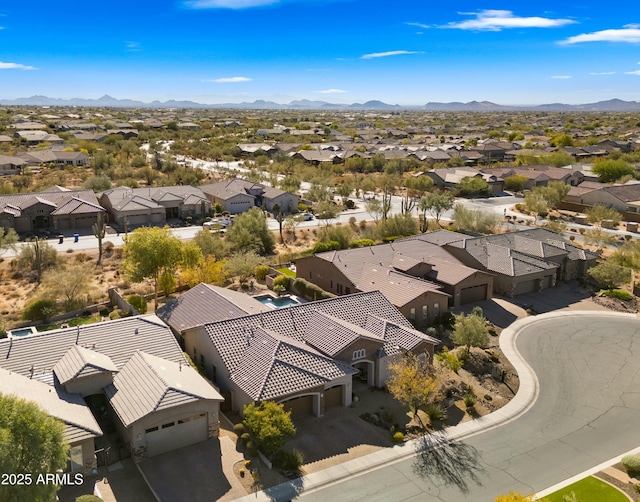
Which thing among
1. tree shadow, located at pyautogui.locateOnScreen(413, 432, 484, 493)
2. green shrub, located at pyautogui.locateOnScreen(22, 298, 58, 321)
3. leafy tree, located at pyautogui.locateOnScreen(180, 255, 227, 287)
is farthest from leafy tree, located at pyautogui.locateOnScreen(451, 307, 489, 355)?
green shrub, located at pyautogui.locateOnScreen(22, 298, 58, 321)

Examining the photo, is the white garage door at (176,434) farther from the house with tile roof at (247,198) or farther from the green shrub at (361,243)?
the house with tile roof at (247,198)

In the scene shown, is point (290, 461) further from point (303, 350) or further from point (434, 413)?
point (434, 413)

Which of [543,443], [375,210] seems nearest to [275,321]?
[543,443]

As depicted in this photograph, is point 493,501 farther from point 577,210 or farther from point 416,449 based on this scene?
point 577,210

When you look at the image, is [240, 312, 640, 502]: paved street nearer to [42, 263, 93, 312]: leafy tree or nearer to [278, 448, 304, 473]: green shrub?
[278, 448, 304, 473]: green shrub

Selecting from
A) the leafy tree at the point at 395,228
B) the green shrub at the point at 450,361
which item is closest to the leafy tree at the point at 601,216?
the leafy tree at the point at 395,228

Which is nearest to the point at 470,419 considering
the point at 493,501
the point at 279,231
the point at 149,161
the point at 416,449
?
the point at 416,449

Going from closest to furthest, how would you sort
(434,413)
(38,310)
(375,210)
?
1. (434,413)
2. (38,310)
3. (375,210)
